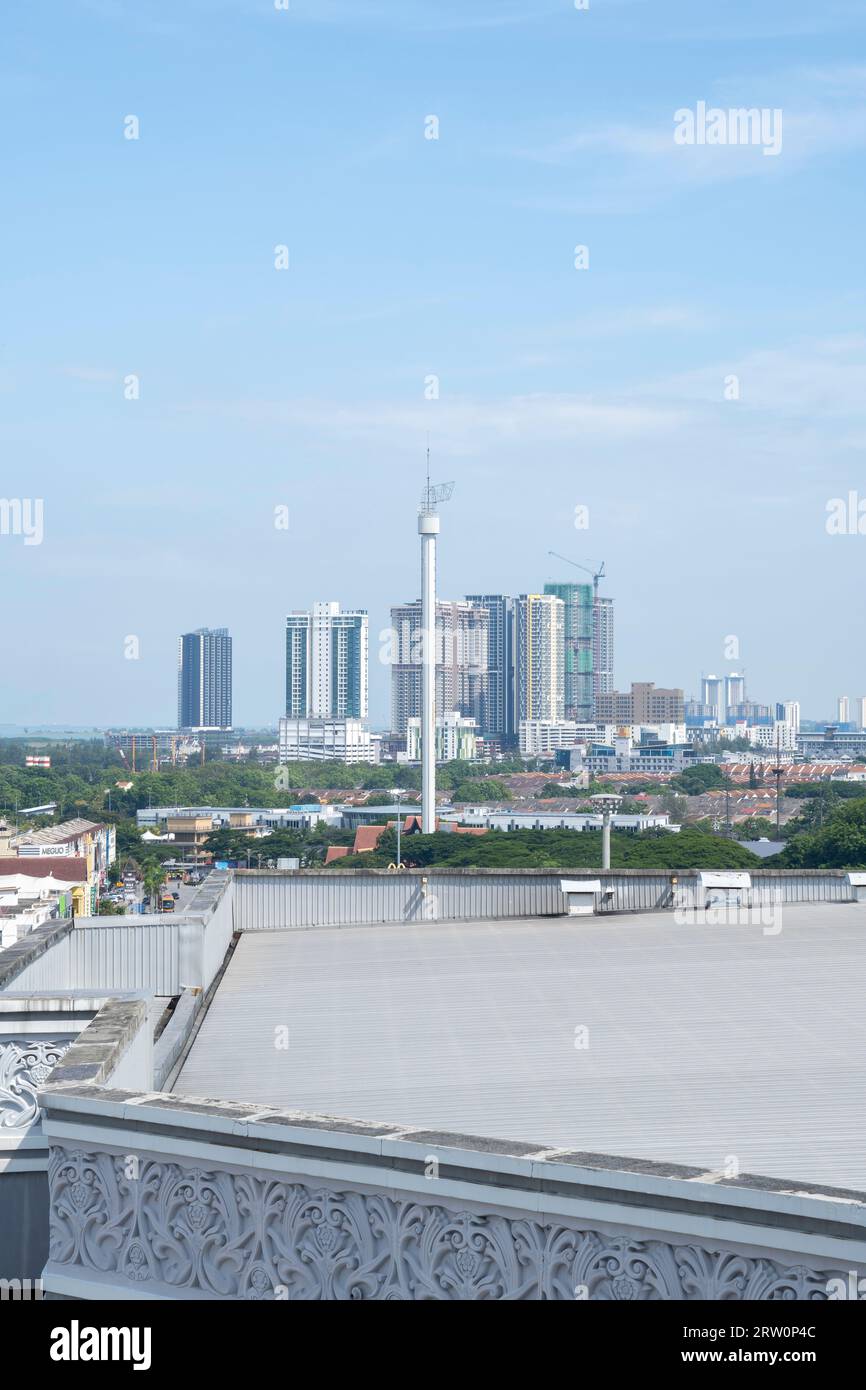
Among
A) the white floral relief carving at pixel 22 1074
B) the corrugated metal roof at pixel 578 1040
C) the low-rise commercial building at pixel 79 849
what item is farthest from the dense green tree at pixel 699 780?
the white floral relief carving at pixel 22 1074

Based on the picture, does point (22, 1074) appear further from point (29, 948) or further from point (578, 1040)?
point (29, 948)

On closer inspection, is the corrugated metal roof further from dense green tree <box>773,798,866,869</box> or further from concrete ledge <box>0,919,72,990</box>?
dense green tree <box>773,798,866,869</box>

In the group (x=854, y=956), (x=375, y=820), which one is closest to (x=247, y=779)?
(x=375, y=820)

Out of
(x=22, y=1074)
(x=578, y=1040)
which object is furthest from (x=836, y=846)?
(x=22, y=1074)

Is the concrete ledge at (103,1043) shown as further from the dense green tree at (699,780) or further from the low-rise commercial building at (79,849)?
the dense green tree at (699,780)

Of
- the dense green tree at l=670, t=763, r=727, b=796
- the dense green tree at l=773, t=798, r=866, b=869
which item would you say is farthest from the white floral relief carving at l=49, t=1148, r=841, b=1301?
the dense green tree at l=670, t=763, r=727, b=796
